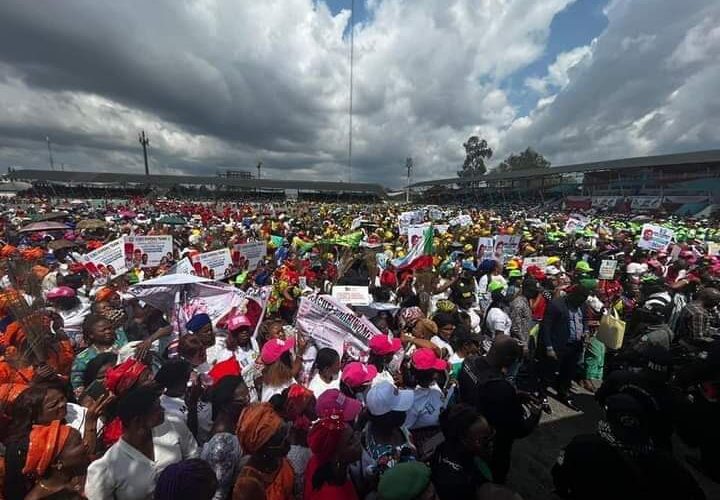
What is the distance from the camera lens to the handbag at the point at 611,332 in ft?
16.2

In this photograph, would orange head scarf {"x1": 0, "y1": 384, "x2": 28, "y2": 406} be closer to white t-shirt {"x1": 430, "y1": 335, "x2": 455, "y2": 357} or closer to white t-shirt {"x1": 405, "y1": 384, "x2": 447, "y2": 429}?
white t-shirt {"x1": 405, "y1": 384, "x2": 447, "y2": 429}

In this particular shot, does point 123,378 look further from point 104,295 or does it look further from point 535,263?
point 535,263

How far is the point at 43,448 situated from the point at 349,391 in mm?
1793

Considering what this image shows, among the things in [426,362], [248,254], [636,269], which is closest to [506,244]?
[636,269]

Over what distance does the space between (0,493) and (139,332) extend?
9.46ft

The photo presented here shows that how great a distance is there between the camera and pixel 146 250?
23.3 feet

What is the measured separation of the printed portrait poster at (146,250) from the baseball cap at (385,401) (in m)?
6.38

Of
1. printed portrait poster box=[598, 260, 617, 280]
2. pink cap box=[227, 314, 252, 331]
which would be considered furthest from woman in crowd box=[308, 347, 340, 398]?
printed portrait poster box=[598, 260, 617, 280]

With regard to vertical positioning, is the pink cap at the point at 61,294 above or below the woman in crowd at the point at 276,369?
above

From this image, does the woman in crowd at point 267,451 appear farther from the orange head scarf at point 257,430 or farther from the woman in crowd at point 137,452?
the woman in crowd at point 137,452

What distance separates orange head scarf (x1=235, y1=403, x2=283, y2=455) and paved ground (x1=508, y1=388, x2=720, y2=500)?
287 centimetres

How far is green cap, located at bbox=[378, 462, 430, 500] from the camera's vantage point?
1481 millimetres

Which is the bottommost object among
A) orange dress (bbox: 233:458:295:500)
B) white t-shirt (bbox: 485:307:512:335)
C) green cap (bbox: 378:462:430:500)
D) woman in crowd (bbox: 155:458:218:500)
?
white t-shirt (bbox: 485:307:512:335)

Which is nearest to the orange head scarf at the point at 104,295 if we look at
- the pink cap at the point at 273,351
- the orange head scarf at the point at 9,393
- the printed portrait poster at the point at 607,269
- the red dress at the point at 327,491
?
the orange head scarf at the point at 9,393
